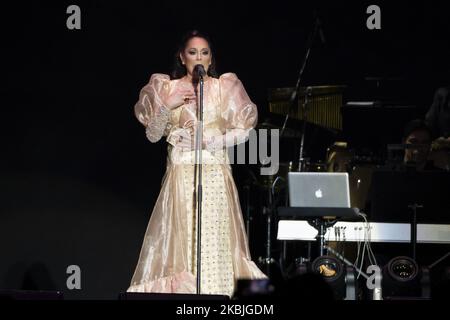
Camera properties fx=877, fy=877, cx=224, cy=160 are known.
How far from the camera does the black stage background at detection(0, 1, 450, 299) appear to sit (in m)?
7.29

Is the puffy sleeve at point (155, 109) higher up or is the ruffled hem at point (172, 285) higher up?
the puffy sleeve at point (155, 109)

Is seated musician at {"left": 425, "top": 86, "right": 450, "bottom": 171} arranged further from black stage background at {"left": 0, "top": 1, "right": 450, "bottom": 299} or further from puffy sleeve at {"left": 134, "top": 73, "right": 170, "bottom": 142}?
puffy sleeve at {"left": 134, "top": 73, "right": 170, "bottom": 142}

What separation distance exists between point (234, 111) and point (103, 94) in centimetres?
171

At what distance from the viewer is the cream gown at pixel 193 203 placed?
19.4ft

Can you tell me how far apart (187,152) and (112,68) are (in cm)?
169

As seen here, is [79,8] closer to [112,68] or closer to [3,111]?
[112,68]

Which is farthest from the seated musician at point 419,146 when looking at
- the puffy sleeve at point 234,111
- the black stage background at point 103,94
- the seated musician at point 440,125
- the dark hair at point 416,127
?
the puffy sleeve at point 234,111

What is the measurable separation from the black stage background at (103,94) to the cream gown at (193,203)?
1.38 m

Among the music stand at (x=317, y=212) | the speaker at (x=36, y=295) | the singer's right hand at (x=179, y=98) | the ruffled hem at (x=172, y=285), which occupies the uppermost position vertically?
the singer's right hand at (x=179, y=98)

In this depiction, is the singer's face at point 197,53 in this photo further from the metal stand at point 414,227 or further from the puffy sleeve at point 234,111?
the metal stand at point 414,227

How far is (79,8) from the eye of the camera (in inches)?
286

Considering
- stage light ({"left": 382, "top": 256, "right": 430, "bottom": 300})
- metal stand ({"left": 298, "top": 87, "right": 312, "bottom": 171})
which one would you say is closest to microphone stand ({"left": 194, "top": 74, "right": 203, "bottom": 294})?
stage light ({"left": 382, "top": 256, "right": 430, "bottom": 300})

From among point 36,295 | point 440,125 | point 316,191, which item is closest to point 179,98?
point 316,191

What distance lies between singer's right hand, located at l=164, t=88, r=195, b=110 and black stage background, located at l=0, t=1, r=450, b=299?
145cm
